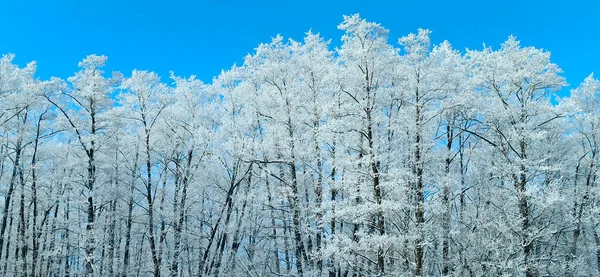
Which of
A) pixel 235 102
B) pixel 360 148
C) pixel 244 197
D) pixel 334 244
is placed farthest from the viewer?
pixel 235 102

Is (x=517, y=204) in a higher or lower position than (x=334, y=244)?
higher

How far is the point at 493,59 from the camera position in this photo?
15.3 meters

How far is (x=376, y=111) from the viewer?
1401 cm

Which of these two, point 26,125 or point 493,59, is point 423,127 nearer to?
point 493,59

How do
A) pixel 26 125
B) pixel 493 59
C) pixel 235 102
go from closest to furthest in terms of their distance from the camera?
pixel 493 59, pixel 26 125, pixel 235 102

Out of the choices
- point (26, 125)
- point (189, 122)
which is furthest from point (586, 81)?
point (26, 125)

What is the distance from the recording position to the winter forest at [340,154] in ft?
44.0

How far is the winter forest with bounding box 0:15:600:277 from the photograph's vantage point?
13.4m

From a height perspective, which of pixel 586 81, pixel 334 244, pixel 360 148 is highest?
pixel 586 81

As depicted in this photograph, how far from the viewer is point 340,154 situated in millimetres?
14609

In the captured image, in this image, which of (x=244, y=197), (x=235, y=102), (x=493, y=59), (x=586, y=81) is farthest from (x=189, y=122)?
(x=586, y=81)

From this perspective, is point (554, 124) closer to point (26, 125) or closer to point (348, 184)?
point (348, 184)

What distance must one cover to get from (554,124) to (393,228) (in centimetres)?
905

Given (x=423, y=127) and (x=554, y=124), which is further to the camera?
(x=554, y=124)
